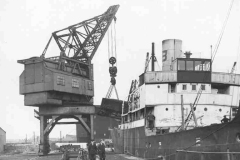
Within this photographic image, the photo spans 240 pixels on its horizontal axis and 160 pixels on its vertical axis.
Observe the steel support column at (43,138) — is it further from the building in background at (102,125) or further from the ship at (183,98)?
the building in background at (102,125)

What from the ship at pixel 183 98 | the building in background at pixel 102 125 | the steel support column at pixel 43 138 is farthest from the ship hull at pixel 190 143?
the building in background at pixel 102 125

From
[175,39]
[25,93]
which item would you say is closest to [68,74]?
[25,93]

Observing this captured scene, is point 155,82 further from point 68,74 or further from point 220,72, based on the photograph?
point 68,74

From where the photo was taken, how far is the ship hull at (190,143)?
1992cm

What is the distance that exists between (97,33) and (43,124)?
15.0m

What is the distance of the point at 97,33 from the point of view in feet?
177

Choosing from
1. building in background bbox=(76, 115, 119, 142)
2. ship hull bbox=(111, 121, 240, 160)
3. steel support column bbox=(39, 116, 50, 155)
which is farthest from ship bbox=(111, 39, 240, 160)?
building in background bbox=(76, 115, 119, 142)

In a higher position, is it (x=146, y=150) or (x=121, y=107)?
(x=121, y=107)

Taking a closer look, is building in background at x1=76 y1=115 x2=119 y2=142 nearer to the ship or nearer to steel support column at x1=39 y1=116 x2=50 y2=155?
steel support column at x1=39 y1=116 x2=50 y2=155

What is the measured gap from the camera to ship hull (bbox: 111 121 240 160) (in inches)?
784

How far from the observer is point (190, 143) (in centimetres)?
2375

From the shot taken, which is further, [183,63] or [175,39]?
[175,39]

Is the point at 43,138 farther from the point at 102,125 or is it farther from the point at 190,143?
the point at 102,125

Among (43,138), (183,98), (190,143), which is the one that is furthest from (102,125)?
(190,143)
